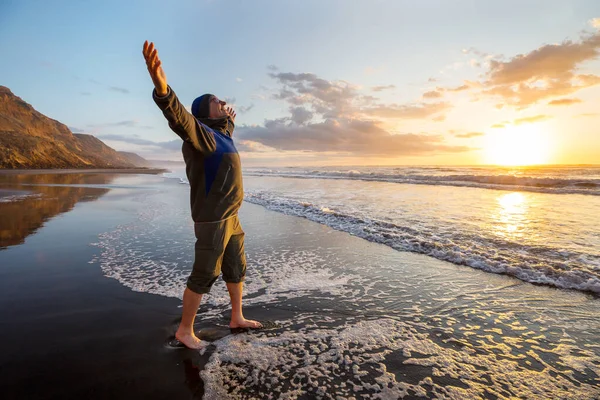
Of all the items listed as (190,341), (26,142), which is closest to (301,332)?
(190,341)

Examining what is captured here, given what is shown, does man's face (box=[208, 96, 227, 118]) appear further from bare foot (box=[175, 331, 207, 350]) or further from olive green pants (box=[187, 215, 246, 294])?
bare foot (box=[175, 331, 207, 350])

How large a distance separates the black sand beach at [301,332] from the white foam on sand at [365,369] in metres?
0.01

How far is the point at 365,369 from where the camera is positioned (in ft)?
8.35

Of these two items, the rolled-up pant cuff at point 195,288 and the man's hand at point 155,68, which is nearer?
the man's hand at point 155,68

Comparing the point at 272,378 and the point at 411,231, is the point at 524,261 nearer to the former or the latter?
the point at 411,231

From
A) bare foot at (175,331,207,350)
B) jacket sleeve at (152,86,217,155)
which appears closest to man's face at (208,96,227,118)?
jacket sleeve at (152,86,217,155)

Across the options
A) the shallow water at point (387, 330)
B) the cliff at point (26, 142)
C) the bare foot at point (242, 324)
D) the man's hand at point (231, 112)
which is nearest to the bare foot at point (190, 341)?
the shallow water at point (387, 330)

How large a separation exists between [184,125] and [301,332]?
226 cm

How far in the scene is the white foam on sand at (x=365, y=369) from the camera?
89.4 inches

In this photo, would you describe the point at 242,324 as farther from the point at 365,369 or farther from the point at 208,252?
the point at 365,369

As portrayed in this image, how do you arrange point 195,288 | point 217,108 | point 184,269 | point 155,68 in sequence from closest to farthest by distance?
point 155,68, point 195,288, point 217,108, point 184,269

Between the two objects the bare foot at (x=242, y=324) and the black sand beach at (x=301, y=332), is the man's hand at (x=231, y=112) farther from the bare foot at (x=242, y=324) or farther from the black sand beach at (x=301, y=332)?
the black sand beach at (x=301, y=332)

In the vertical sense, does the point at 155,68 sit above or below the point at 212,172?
above

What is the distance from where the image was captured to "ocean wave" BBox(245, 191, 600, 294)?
4.63 meters
